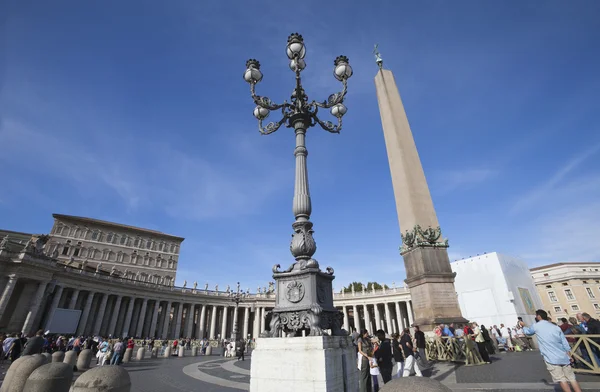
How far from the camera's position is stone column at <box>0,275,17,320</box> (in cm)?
3121

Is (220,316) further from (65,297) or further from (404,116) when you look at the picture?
(404,116)

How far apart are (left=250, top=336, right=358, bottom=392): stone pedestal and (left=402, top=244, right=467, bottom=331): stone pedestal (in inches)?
341

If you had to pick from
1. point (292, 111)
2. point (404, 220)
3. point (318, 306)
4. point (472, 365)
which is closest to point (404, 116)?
point (404, 220)

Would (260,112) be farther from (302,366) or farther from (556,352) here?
(556,352)

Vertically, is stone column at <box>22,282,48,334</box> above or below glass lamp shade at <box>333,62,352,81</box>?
below

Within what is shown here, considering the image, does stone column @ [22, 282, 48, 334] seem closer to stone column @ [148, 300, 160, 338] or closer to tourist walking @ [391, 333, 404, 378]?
stone column @ [148, 300, 160, 338]

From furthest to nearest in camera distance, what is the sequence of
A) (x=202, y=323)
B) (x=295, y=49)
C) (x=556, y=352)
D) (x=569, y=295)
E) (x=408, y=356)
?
(x=569, y=295)
(x=202, y=323)
(x=408, y=356)
(x=295, y=49)
(x=556, y=352)

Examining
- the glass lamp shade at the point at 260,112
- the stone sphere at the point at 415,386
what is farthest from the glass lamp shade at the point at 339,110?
the stone sphere at the point at 415,386

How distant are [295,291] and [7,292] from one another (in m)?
44.8

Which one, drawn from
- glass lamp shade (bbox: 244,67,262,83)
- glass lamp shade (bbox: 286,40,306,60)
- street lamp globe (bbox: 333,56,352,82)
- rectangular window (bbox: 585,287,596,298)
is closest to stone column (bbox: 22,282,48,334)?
glass lamp shade (bbox: 244,67,262,83)

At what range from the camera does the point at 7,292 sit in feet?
105

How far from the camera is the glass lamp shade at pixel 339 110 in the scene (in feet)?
24.4

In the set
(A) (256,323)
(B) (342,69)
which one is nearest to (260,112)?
(B) (342,69)

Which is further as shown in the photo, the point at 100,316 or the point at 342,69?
the point at 100,316
